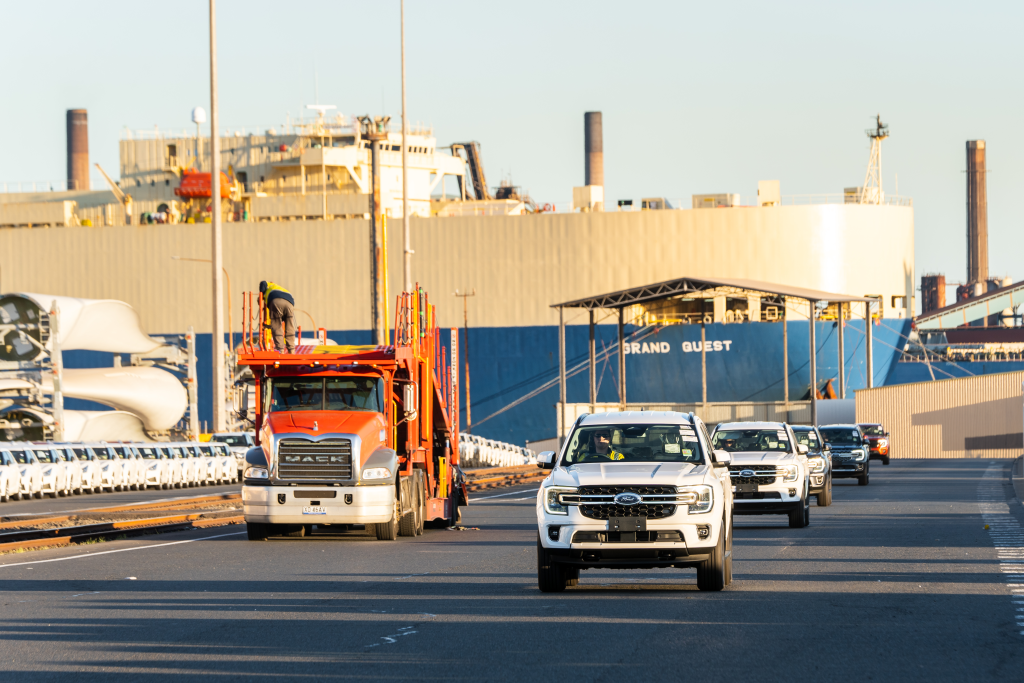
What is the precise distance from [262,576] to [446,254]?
74.2 meters

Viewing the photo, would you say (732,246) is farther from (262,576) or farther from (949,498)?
(262,576)

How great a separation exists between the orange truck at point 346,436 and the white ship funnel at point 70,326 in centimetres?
2703

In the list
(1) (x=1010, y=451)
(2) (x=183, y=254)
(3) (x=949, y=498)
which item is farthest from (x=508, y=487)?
(2) (x=183, y=254)

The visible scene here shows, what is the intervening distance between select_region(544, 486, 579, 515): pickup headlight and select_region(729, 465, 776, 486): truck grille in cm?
951

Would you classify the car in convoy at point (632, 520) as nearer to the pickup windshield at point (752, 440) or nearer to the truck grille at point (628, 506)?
the truck grille at point (628, 506)

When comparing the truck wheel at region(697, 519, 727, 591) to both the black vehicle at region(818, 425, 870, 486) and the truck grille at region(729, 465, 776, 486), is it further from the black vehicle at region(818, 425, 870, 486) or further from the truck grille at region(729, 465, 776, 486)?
the black vehicle at region(818, 425, 870, 486)

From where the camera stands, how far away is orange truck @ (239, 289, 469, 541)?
60.5ft

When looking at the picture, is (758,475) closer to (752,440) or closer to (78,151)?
(752,440)

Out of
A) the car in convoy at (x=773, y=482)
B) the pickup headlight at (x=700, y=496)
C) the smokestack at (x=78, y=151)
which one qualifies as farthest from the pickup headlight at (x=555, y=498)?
the smokestack at (x=78, y=151)

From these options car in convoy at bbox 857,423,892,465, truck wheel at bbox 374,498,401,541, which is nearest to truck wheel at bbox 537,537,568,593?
truck wheel at bbox 374,498,401,541

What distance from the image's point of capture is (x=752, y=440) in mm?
22719

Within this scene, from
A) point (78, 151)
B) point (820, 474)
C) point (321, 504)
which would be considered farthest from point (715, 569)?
point (78, 151)

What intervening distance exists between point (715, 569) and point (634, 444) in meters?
1.50

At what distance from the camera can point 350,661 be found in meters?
8.85
